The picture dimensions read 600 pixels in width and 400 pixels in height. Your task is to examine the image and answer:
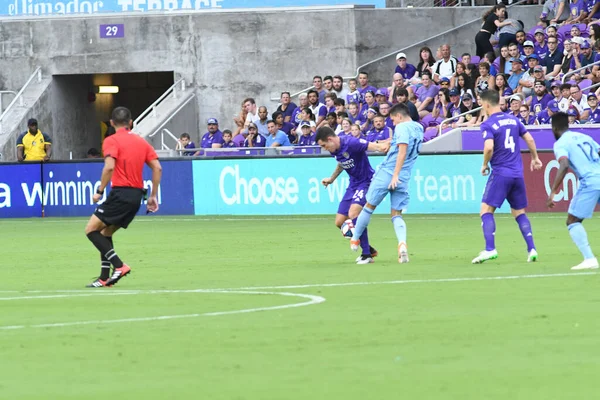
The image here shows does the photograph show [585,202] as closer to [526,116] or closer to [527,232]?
[527,232]

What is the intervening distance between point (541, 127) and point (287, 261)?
12085mm

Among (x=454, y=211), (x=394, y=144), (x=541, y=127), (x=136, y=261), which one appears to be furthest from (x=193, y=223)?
(x=394, y=144)

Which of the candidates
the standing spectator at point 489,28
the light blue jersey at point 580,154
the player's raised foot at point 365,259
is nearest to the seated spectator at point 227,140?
the standing spectator at point 489,28

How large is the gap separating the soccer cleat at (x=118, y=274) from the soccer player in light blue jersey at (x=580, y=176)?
4430 mm

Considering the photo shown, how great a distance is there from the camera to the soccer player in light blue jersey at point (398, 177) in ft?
52.2

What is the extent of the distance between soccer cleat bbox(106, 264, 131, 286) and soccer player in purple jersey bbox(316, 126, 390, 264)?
3.45 m

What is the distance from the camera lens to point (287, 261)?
57.0 ft

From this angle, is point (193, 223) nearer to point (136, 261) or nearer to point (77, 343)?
point (136, 261)

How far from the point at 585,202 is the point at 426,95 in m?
18.0

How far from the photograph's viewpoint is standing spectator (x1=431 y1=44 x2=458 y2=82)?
32.4m

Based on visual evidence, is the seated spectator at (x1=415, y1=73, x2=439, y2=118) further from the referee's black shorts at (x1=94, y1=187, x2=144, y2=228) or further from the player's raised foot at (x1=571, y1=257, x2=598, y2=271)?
the referee's black shorts at (x1=94, y1=187, x2=144, y2=228)

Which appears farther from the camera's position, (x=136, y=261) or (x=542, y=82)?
(x=542, y=82)

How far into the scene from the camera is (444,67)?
107 feet

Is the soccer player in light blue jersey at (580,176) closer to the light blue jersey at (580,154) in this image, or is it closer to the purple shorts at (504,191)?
the light blue jersey at (580,154)
